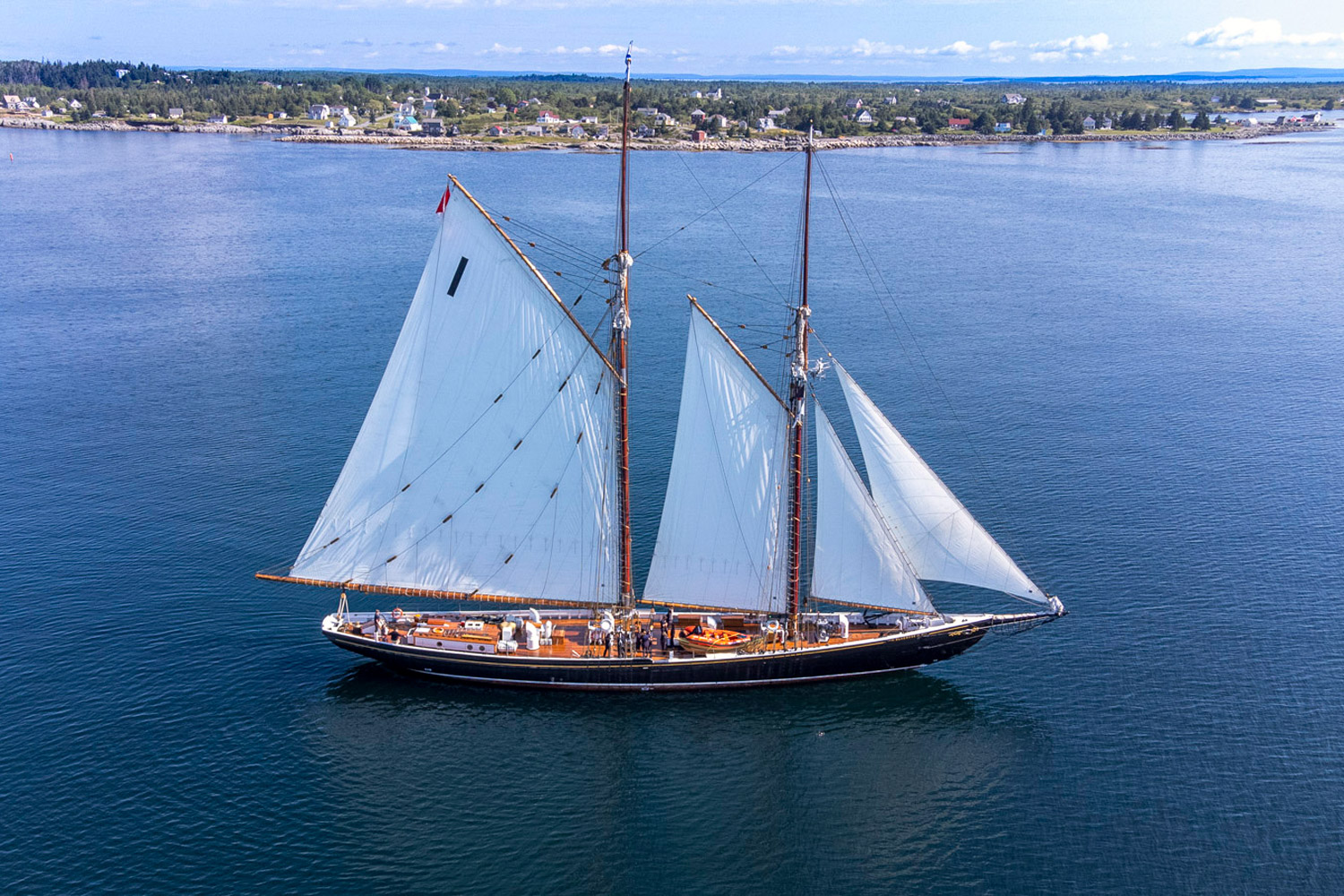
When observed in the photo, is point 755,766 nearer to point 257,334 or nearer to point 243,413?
point 243,413

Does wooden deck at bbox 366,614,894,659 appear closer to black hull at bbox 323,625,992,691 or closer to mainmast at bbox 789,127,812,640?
black hull at bbox 323,625,992,691

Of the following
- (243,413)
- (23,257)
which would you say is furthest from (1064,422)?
(23,257)

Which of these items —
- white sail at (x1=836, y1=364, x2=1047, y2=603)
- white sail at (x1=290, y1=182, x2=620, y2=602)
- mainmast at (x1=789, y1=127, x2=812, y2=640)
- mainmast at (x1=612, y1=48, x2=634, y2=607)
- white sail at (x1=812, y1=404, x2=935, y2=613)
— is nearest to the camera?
mainmast at (x1=612, y1=48, x2=634, y2=607)

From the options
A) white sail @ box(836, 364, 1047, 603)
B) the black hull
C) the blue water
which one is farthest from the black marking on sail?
the blue water

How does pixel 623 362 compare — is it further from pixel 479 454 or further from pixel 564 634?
pixel 564 634

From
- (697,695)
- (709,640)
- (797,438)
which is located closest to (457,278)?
(797,438)

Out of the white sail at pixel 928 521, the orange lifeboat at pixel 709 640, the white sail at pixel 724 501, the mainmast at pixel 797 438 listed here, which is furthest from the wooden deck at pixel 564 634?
the white sail at pixel 928 521

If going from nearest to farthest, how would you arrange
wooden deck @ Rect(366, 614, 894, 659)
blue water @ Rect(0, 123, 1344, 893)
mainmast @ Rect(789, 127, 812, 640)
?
blue water @ Rect(0, 123, 1344, 893)
mainmast @ Rect(789, 127, 812, 640)
wooden deck @ Rect(366, 614, 894, 659)
